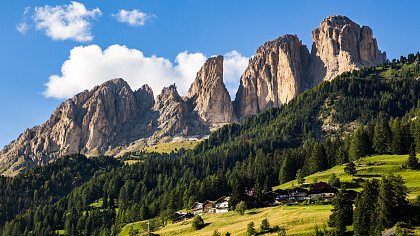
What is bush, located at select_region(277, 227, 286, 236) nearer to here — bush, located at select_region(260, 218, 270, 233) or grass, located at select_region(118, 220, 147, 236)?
bush, located at select_region(260, 218, 270, 233)

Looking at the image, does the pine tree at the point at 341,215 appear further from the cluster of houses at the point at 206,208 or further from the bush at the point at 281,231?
the cluster of houses at the point at 206,208

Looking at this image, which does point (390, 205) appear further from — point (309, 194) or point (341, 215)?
point (309, 194)

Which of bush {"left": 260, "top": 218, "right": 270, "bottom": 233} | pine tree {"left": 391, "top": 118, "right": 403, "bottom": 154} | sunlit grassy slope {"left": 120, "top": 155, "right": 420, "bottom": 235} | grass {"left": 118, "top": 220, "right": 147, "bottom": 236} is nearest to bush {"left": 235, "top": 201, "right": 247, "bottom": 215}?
sunlit grassy slope {"left": 120, "top": 155, "right": 420, "bottom": 235}

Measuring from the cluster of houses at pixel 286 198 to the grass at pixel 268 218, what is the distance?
552cm

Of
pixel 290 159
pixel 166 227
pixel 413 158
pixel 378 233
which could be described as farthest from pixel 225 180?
pixel 378 233

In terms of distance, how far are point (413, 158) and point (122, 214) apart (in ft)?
343

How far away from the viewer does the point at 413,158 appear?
136 m

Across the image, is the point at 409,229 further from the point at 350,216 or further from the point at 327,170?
the point at 327,170

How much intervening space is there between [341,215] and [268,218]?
25.5m

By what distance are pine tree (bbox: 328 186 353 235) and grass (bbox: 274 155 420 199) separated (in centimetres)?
2695

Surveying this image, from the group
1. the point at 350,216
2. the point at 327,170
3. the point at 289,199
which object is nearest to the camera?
the point at 350,216

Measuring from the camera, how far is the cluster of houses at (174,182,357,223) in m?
127

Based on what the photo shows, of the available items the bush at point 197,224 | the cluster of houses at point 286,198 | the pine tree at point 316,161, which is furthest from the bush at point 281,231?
the pine tree at point 316,161

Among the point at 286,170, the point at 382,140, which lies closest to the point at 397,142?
the point at 382,140
